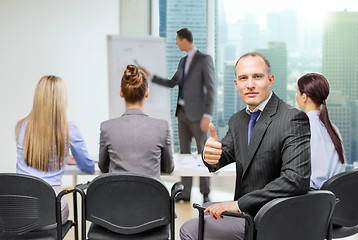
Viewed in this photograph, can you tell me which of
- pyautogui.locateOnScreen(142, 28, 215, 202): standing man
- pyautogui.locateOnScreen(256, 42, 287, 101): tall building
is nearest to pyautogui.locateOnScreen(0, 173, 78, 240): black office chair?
pyautogui.locateOnScreen(142, 28, 215, 202): standing man

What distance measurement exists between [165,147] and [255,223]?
3.09 ft

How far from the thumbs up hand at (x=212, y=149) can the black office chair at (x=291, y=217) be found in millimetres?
A: 244

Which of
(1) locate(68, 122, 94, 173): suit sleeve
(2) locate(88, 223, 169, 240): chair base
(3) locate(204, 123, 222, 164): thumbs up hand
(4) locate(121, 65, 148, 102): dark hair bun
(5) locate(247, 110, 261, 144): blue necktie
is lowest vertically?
(2) locate(88, 223, 169, 240): chair base

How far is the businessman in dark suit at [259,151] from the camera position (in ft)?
5.66

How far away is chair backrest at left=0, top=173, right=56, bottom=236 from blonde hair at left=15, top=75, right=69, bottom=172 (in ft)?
1.26

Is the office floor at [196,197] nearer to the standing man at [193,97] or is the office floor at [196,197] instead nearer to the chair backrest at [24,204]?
the standing man at [193,97]

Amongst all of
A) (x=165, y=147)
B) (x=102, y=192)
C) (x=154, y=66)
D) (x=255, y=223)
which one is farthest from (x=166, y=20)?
(x=255, y=223)

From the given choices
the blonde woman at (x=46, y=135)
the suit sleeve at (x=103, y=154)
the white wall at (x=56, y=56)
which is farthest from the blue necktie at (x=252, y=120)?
the white wall at (x=56, y=56)

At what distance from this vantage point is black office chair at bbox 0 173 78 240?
6.92 ft

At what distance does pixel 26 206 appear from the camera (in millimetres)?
2150

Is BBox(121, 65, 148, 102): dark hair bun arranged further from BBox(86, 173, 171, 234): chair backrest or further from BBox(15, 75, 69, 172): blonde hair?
BBox(86, 173, 171, 234): chair backrest

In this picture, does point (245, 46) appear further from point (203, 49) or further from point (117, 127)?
point (117, 127)

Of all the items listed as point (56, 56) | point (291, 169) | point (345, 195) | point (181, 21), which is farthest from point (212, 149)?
point (181, 21)

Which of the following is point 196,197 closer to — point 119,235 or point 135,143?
point 135,143
